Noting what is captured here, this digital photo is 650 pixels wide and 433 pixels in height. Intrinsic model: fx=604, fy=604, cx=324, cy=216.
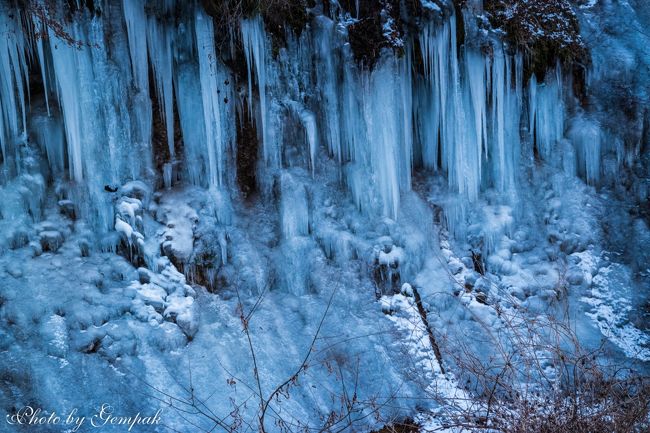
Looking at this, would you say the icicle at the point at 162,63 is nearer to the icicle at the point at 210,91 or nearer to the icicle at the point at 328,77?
the icicle at the point at 210,91

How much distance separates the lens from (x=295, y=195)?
6.74 meters

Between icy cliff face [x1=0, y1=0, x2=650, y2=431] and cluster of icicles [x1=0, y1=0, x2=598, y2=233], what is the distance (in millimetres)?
23

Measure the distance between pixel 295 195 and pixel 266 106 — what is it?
41.6 inches

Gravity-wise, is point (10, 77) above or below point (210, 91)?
above

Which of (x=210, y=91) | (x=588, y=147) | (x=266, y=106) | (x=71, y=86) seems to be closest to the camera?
(x=71, y=86)

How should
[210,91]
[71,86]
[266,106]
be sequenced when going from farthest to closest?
[266,106] → [210,91] → [71,86]

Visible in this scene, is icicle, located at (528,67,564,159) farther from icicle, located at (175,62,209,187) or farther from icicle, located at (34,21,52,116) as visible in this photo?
icicle, located at (34,21,52,116)

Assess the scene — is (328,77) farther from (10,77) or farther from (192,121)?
(10,77)

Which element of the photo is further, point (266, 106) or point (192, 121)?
point (266, 106)

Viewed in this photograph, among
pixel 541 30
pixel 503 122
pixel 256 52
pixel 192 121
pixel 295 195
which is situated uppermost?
pixel 541 30

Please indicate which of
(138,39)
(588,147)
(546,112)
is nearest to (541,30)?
(546,112)

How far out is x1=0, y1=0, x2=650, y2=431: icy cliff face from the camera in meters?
5.58

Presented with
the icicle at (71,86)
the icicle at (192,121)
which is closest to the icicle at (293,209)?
the icicle at (192,121)

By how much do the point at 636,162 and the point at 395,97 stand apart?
343 cm
